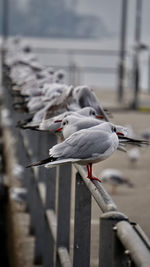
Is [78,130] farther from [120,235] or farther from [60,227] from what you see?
[120,235]

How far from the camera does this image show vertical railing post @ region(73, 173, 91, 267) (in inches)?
114

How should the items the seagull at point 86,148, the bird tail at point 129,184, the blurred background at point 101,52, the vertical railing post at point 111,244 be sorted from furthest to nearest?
the blurred background at point 101,52
the bird tail at point 129,184
the seagull at point 86,148
the vertical railing post at point 111,244

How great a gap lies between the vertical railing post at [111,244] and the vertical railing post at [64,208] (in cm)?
140

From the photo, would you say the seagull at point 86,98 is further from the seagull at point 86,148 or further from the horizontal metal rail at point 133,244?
the horizontal metal rail at point 133,244

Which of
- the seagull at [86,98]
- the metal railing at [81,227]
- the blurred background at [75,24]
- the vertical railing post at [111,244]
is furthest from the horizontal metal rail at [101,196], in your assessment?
the blurred background at [75,24]

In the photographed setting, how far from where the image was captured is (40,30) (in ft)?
120

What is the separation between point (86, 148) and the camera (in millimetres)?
2766

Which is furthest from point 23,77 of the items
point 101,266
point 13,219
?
point 101,266

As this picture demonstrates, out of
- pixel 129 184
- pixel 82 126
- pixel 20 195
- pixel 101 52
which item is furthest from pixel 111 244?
pixel 101 52

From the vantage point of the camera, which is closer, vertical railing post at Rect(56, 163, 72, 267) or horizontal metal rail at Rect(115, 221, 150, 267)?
horizontal metal rail at Rect(115, 221, 150, 267)

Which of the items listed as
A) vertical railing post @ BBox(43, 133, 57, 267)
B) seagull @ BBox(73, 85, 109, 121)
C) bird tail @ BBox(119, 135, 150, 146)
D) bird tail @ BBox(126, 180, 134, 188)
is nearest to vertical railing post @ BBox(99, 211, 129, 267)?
bird tail @ BBox(119, 135, 150, 146)

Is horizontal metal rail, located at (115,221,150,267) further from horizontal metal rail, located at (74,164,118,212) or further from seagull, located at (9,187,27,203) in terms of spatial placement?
seagull, located at (9,187,27,203)

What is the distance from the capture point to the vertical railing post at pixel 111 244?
210 cm

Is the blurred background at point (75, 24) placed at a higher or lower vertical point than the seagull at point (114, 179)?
lower
